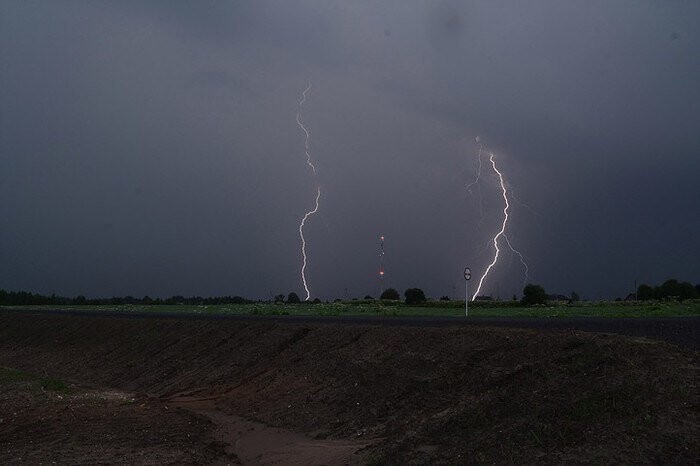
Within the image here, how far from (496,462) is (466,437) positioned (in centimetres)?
153

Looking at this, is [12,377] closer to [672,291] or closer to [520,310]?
[520,310]

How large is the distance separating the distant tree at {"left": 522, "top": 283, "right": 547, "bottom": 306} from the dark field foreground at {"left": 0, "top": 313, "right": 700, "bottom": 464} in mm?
38214

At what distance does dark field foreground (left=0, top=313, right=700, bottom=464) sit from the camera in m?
10.6

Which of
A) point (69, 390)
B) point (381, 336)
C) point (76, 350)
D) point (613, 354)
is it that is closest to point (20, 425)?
point (69, 390)

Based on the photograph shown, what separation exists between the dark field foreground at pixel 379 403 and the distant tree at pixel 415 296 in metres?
41.1

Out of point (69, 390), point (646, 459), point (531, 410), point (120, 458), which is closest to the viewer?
point (646, 459)

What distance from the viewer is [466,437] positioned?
11812 millimetres

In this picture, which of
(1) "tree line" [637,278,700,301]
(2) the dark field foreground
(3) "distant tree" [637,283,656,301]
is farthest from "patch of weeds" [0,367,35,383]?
(3) "distant tree" [637,283,656,301]

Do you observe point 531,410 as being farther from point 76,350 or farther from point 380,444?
point 76,350

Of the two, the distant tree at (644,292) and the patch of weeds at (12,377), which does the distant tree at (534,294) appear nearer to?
the distant tree at (644,292)

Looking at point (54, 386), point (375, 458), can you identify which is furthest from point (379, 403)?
point (54, 386)

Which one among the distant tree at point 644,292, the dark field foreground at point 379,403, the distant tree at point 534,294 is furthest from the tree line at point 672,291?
the dark field foreground at point 379,403

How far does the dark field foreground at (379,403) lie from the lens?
34.7ft

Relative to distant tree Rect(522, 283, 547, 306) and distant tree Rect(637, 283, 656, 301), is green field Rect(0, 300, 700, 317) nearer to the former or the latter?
distant tree Rect(522, 283, 547, 306)
